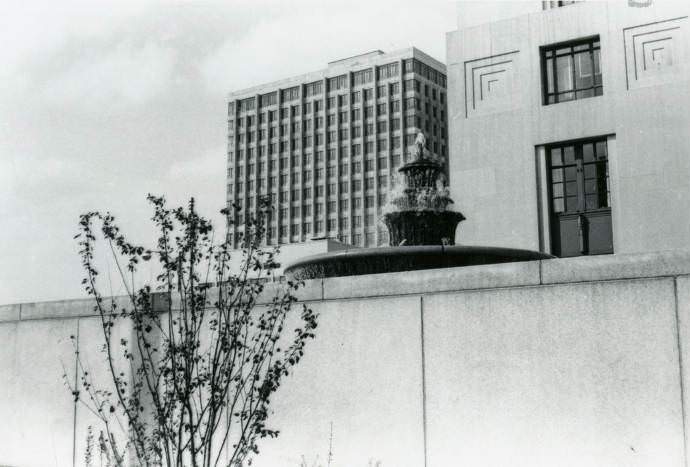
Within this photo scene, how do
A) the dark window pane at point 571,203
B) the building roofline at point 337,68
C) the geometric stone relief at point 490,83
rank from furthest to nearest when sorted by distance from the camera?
the building roofline at point 337,68
the geometric stone relief at point 490,83
the dark window pane at point 571,203

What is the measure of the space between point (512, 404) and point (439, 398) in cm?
63

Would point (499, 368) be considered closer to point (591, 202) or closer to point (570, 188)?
point (591, 202)

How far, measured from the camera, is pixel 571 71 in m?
25.8

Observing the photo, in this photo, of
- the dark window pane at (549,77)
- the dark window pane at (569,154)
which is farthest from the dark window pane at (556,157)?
the dark window pane at (549,77)

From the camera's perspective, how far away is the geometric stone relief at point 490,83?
1040 inches

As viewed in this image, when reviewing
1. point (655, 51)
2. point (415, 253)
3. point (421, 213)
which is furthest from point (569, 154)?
point (415, 253)

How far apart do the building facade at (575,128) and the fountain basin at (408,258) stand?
583 inches

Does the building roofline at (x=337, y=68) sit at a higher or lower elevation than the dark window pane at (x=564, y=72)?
higher

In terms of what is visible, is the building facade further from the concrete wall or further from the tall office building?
the tall office building

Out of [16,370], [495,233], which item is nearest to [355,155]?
A: [495,233]

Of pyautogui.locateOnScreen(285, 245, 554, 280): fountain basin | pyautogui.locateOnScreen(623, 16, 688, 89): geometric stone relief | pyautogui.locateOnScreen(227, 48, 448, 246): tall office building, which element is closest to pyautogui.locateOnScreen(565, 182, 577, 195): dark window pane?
pyautogui.locateOnScreen(623, 16, 688, 89): geometric stone relief

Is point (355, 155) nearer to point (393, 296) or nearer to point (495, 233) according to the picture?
point (495, 233)

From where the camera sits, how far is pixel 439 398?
666 centimetres

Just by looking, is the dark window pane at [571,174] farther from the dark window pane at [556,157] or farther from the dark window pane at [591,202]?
the dark window pane at [591,202]
